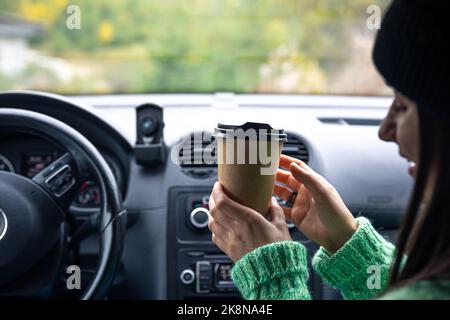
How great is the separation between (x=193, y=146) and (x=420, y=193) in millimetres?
1339

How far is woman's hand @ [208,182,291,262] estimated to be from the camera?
1352mm

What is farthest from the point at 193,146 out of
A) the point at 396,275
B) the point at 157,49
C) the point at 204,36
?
the point at 157,49

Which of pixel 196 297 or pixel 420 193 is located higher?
pixel 420 193

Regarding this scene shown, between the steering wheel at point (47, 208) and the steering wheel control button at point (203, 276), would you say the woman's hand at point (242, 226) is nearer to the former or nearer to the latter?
the steering wheel at point (47, 208)

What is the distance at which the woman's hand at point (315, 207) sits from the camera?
142 centimetres

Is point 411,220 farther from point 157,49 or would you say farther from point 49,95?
point 157,49

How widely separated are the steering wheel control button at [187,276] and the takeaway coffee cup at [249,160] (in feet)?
3.20

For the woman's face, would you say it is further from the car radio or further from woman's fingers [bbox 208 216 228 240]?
the car radio

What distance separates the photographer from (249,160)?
1346 mm

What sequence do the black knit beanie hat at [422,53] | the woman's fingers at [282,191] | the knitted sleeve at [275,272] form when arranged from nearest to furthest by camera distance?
the black knit beanie hat at [422,53] → the knitted sleeve at [275,272] → the woman's fingers at [282,191]

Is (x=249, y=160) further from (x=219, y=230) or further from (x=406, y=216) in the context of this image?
(x=406, y=216)

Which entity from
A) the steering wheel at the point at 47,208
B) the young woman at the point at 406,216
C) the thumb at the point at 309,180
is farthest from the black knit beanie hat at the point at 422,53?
the steering wheel at the point at 47,208

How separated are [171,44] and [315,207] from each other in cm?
700

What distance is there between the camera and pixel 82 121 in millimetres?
2230
